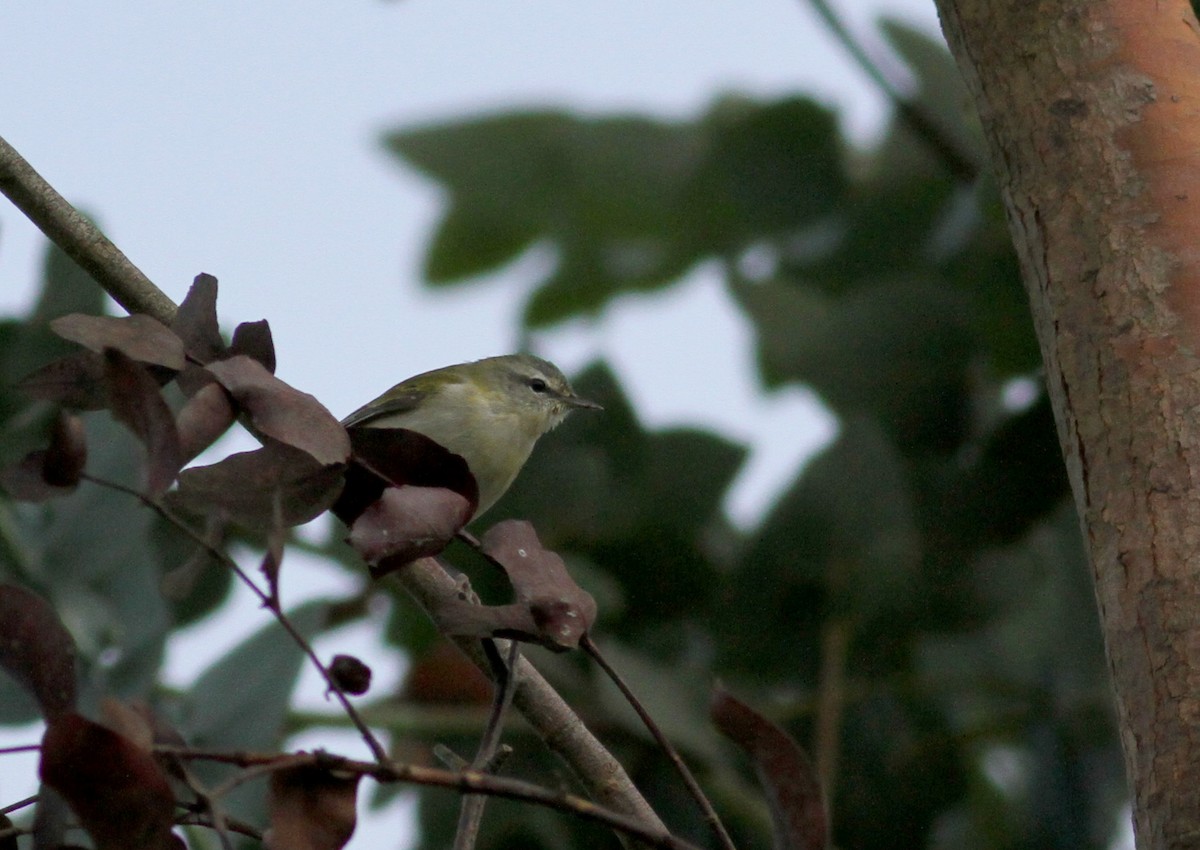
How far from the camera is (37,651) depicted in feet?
3.73

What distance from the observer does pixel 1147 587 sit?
1.52m

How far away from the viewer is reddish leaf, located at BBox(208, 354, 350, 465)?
1261 mm

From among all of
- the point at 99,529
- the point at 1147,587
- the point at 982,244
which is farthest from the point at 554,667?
the point at 1147,587

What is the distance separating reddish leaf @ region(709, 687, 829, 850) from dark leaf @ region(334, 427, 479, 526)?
31 centimetres

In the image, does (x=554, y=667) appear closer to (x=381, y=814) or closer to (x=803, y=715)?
(x=803, y=715)

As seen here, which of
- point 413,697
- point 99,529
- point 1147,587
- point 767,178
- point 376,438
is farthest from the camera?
point 767,178

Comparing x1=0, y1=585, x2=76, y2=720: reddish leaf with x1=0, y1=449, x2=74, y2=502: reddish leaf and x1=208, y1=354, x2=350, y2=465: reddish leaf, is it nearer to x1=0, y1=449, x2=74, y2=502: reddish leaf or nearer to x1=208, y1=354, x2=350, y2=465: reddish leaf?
x1=0, y1=449, x2=74, y2=502: reddish leaf

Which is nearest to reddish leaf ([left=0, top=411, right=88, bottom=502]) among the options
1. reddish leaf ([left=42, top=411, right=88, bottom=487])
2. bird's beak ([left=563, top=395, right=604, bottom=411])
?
reddish leaf ([left=42, top=411, right=88, bottom=487])

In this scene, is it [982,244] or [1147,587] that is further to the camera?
[982,244]

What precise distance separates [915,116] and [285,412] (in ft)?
10.8

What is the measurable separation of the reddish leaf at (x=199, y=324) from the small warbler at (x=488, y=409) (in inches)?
109

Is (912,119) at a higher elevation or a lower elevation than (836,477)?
higher

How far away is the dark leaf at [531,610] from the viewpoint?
123 centimetres

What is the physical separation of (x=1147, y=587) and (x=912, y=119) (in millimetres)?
2925
